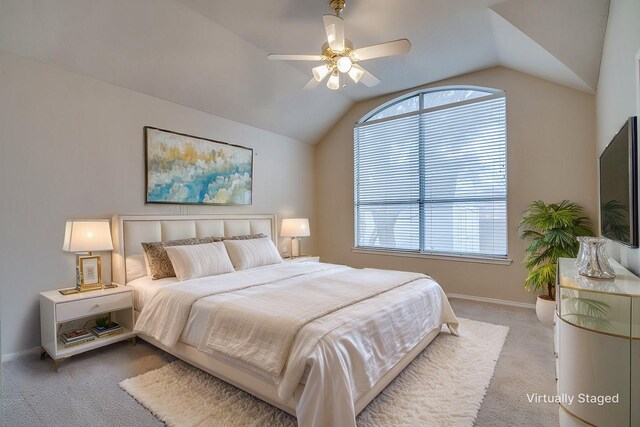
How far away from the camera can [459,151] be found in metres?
4.35

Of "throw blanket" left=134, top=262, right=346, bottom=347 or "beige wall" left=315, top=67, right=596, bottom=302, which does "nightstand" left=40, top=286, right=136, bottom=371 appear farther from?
"beige wall" left=315, top=67, right=596, bottom=302

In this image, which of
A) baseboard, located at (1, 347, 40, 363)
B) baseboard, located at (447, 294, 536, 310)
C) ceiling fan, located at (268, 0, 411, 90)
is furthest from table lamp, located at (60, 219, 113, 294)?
baseboard, located at (447, 294, 536, 310)

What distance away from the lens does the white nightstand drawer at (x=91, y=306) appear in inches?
96.7

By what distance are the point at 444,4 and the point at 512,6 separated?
0.59 m

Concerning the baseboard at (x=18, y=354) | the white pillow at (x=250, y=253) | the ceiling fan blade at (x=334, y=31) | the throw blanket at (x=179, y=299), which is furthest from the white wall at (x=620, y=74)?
the baseboard at (x=18, y=354)

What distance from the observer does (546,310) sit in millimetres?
3240

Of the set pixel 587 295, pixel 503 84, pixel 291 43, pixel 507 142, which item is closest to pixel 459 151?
pixel 507 142

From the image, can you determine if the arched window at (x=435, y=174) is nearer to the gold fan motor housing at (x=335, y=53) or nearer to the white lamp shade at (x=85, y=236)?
the gold fan motor housing at (x=335, y=53)

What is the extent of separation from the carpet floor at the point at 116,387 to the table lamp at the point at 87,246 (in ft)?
2.02

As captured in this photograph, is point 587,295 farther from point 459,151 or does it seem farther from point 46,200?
point 46,200

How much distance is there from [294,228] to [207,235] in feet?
4.41

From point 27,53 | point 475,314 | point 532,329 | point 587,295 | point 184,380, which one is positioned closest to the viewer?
point 587,295

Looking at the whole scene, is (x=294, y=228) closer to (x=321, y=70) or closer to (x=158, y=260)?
(x=158, y=260)

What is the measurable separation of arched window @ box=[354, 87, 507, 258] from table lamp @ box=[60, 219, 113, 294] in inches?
145
